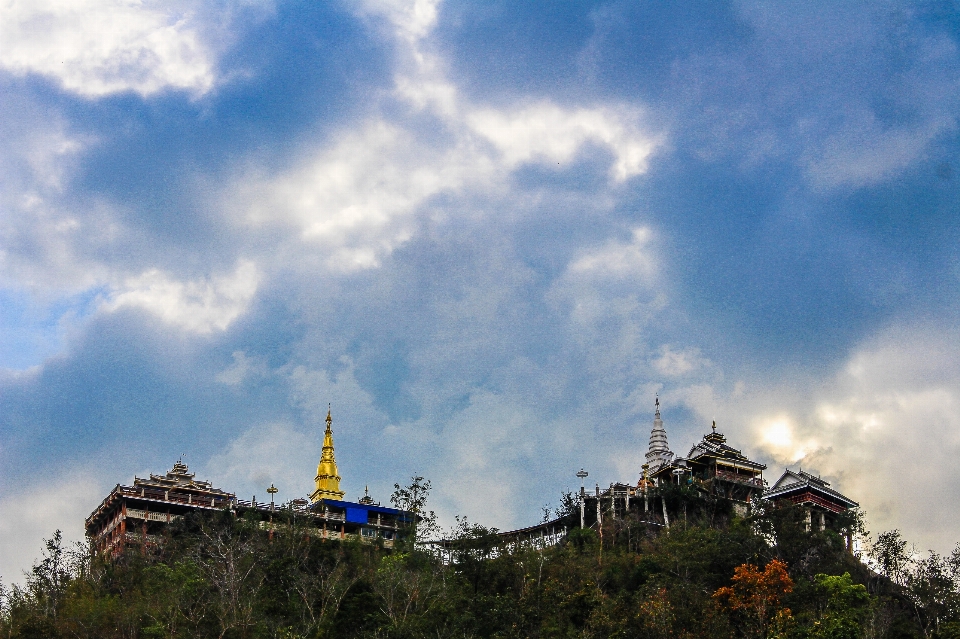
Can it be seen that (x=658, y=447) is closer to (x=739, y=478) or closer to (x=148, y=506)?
(x=739, y=478)

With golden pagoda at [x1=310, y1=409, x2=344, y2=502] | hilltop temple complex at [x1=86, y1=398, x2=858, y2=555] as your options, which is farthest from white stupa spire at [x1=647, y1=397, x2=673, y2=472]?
golden pagoda at [x1=310, y1=409, x2=344, y2=502]

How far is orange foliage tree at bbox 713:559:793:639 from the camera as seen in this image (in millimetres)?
52219

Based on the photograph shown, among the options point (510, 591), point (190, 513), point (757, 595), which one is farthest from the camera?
point (190, 513)

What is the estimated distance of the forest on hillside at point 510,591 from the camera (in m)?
52.3

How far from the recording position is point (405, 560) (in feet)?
210

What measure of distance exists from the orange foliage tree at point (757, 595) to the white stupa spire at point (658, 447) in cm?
3617

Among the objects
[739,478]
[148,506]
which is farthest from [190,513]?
[739,478]

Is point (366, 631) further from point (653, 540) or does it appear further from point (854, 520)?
point (854, 520)

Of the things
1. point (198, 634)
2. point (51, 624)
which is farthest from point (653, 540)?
point (51, 624)

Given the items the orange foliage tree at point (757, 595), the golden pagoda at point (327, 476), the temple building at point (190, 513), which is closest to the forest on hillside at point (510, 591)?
the orange foliage tree at point (757, 595)

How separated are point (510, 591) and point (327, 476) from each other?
148ft

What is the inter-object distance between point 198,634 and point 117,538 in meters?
28.5

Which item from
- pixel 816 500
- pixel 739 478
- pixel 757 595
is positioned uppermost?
pixel 739 478

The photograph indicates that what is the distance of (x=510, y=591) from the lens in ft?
194
